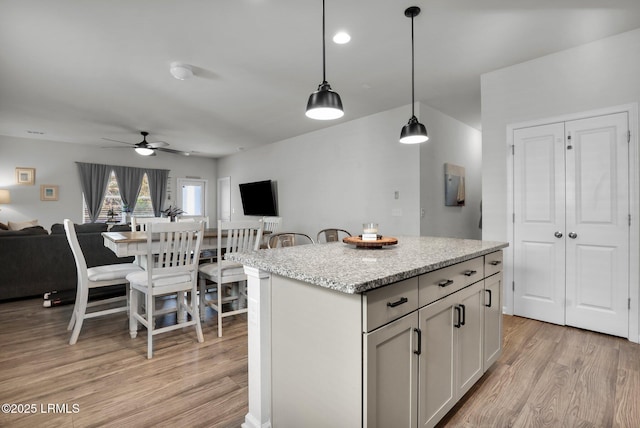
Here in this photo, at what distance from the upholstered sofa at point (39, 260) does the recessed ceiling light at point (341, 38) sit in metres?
3.78

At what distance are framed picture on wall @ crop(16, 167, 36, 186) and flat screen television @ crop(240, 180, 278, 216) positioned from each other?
4.17 metres

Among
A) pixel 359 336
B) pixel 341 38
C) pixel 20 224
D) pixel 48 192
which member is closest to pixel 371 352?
pixel 359 336

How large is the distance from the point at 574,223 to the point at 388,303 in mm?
2759

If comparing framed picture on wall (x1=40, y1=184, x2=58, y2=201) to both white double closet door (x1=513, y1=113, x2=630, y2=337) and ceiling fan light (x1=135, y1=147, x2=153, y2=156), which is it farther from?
white double closet door (x1=513, y1=113, x2=630, y2=337)

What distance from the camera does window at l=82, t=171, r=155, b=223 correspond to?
722cm

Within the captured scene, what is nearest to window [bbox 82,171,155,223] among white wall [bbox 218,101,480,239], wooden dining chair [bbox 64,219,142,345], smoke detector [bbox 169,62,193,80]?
white wall [bbox 218,101,480,239]

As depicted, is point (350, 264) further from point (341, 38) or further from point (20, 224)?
point (20, 224)

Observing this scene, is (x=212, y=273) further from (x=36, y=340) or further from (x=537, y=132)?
(x=537, y=132)

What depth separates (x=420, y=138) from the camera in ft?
8.54

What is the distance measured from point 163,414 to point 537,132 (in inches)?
154

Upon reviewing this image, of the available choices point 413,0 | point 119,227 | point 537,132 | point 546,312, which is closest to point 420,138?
point 413,0

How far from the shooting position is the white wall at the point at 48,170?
621 centimetres

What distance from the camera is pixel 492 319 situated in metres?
2.08

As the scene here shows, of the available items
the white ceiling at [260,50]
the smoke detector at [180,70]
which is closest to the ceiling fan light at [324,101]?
the white ceiling at [260,50]
